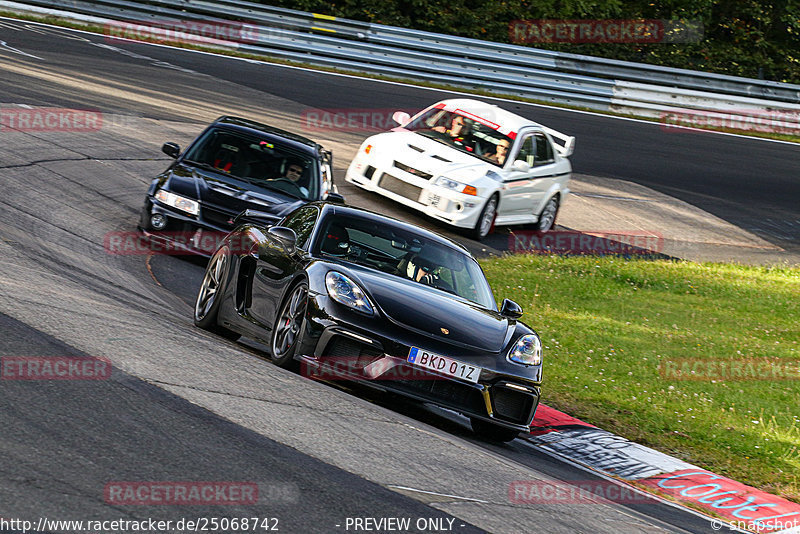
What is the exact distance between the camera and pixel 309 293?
766 cm

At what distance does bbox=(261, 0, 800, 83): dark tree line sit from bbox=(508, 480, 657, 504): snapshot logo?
2489cm

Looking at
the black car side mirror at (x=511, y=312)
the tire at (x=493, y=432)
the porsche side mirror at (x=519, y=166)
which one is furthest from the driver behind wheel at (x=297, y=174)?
the tire at (x=493, y=432)

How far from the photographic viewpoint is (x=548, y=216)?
18.9 meters

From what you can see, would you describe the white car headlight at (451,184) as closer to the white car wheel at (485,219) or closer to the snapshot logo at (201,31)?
the white car wheel at (485,219)

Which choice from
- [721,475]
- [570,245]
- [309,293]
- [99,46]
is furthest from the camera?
[99,46]

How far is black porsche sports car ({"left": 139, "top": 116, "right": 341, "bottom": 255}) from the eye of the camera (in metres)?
12.3

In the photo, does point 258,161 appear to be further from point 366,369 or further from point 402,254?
point 366,369

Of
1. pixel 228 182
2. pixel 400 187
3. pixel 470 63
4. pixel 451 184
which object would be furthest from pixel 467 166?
pixel 470 63

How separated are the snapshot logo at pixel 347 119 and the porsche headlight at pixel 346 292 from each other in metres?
13.7

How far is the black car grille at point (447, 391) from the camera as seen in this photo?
735cm

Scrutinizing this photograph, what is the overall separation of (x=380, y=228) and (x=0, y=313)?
9.99 feet

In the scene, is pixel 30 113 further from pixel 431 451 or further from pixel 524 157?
pixel 431 451

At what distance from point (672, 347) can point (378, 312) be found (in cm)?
556

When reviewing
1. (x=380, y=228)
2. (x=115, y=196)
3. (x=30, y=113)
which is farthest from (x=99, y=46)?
(x=380, y=228)
